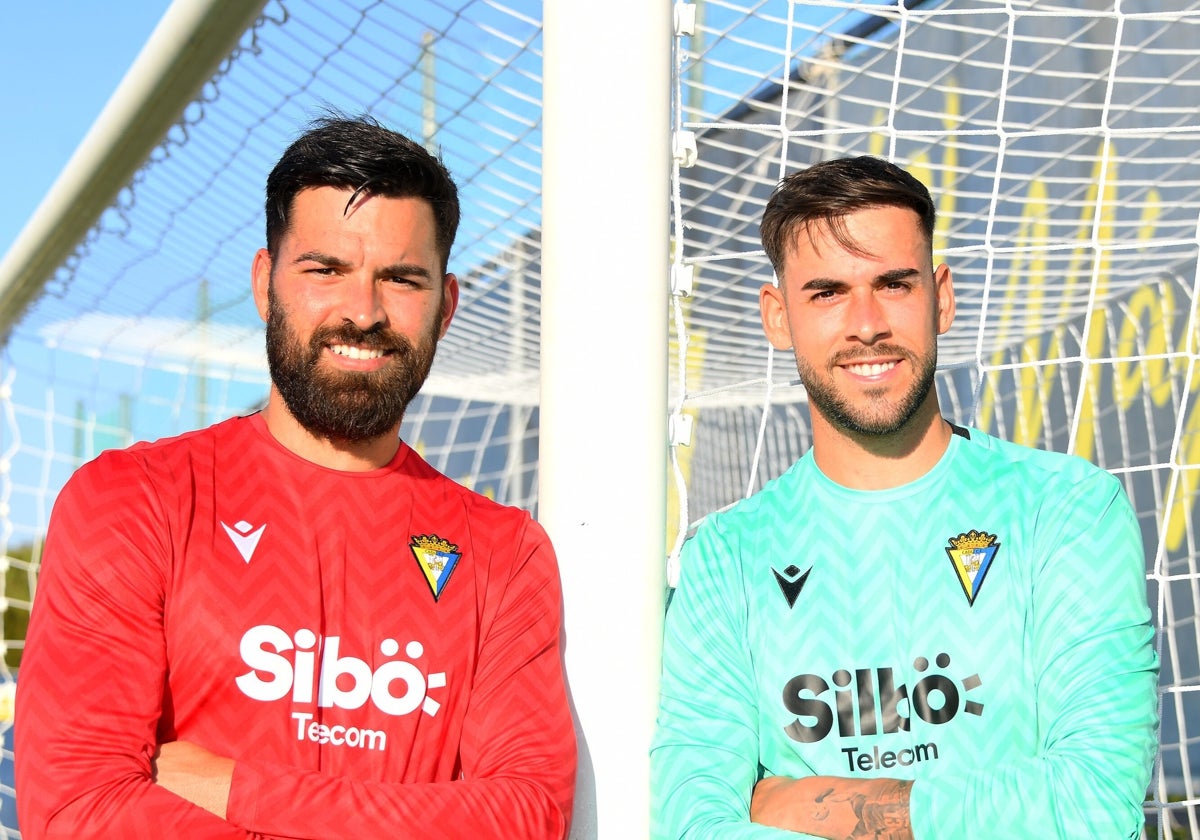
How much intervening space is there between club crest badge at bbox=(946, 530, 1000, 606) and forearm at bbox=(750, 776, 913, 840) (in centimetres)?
29

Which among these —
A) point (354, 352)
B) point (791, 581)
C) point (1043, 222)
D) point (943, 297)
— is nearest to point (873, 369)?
point (943, 297)

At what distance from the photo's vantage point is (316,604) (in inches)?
65.3

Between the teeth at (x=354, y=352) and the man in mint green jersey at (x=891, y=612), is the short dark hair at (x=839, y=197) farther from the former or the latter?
the teeth at (x=354, y=352)

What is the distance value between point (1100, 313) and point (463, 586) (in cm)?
433

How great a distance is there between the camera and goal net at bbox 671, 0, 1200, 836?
13.4 feet

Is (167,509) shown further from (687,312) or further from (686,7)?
(687,312)

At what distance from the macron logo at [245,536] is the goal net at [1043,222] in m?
2.13

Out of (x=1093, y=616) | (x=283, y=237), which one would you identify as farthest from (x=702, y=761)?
(x=283, y=237)

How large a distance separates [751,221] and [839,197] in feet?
8.47

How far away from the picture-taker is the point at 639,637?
1.83 metres

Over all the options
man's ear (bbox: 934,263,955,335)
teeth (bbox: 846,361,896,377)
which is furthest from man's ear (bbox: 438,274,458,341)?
man's ear (bbox: 934,263,955,335)

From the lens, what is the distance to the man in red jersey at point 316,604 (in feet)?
4.93

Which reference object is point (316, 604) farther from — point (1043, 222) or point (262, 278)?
point (1043, 222)

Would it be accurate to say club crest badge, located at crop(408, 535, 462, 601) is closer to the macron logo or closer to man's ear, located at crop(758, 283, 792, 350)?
the macron logo
